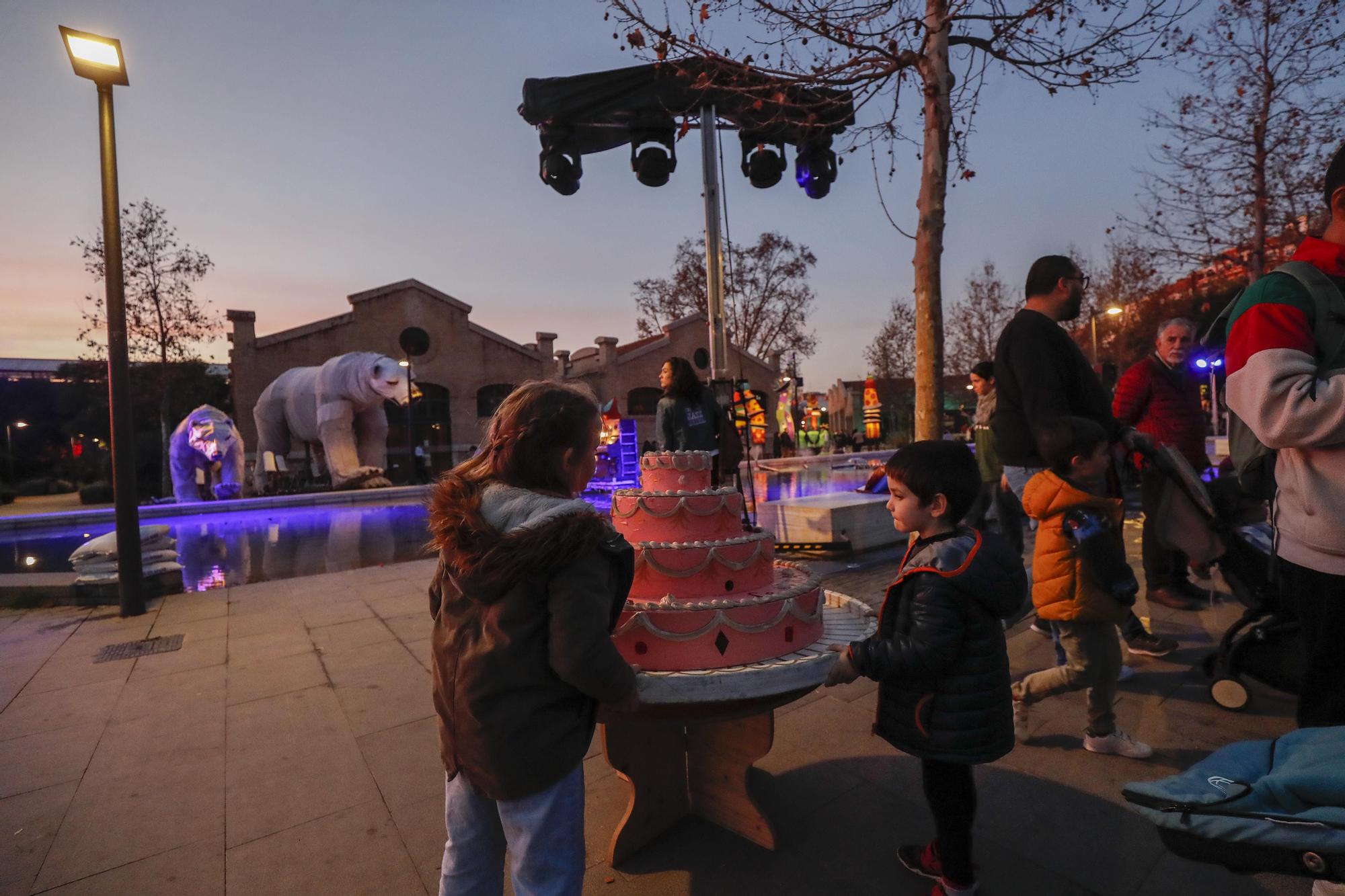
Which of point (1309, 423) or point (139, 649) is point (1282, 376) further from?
point (139, 649)

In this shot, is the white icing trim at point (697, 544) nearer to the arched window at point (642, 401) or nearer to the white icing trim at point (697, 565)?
the white icing trim at point (697, 565)

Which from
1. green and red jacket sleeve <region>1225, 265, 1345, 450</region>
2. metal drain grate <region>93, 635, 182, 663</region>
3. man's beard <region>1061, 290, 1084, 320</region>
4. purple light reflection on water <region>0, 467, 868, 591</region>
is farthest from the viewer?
purple light reflection on water <region>0, 467, 868, 591</region>

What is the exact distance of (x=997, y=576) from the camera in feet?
6.15

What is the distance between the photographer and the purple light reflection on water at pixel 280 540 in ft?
26.6

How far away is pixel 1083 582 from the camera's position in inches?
110

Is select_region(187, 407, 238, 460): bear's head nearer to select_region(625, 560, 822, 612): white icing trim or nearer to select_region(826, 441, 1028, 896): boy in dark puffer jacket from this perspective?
select_region(625, 560, 822, 612): white icing trim

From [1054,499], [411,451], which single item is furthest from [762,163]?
[411,451]

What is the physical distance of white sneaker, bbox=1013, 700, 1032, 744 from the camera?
9.61 feet

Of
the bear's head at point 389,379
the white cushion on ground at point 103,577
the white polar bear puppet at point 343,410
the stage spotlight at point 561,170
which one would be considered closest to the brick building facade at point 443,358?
the white polar bear puppet at point 343,410

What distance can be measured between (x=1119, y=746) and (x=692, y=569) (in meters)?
2.08

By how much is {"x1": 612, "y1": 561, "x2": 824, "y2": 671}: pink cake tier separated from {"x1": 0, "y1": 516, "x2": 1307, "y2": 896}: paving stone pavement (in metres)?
0.76

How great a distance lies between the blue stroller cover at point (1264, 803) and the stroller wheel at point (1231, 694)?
2188 mm

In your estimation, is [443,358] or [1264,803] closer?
[1264,803]

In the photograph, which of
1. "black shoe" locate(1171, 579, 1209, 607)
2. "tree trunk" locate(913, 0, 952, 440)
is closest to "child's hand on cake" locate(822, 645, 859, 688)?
"tree trunk" locate(913, 0, 952, 440)
